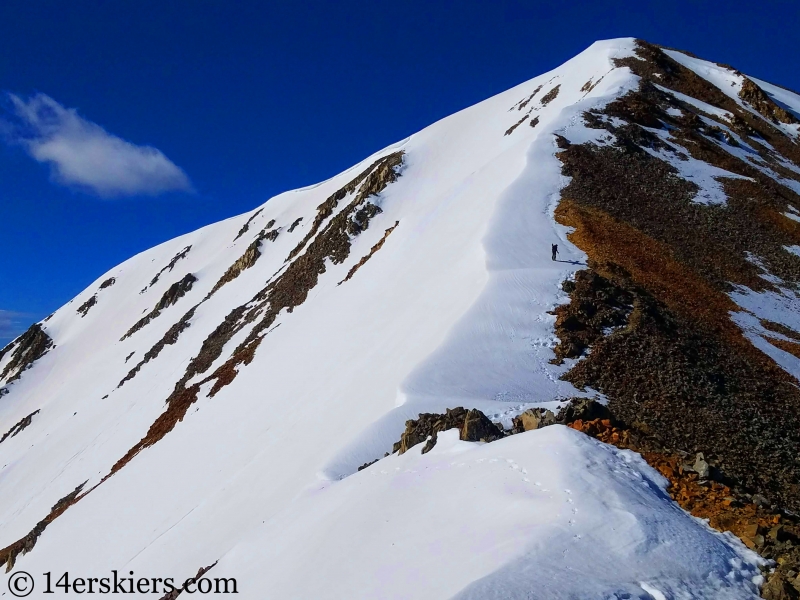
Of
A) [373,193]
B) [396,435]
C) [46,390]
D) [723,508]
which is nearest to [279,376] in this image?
[396,435]

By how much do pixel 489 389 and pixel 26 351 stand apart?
10060 centimetres

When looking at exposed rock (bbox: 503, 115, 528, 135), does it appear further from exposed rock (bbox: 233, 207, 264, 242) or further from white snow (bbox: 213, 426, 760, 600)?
white snow (bbox: 213, 426, 760, 600)

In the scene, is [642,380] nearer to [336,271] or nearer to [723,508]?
[723,508]

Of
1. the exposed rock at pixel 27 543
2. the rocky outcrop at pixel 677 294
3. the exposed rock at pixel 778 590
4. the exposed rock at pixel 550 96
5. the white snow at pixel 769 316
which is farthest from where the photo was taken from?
the exposed rock at pixel 550 96

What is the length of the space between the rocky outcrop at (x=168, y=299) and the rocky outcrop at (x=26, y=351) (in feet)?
Result: 78.7

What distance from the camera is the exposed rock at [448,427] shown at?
11.4 metres

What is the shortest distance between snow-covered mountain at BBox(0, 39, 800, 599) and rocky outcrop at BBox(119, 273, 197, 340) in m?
20.2

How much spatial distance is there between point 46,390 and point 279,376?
217 ft

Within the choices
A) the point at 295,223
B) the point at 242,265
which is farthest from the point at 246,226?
the point at 242,265

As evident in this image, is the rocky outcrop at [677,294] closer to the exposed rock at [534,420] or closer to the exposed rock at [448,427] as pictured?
the exposed rock at [534,420]

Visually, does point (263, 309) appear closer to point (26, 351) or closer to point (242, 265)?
point (242, 265)

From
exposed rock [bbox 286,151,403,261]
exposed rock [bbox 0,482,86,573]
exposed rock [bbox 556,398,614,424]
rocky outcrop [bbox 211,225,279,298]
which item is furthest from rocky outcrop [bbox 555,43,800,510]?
rocky outcrop [bbox 211,225,279,298]

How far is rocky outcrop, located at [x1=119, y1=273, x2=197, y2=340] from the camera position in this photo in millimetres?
72438

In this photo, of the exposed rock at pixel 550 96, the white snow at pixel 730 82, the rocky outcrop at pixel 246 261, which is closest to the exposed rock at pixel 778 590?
the exposed rock at pixel 550 96
